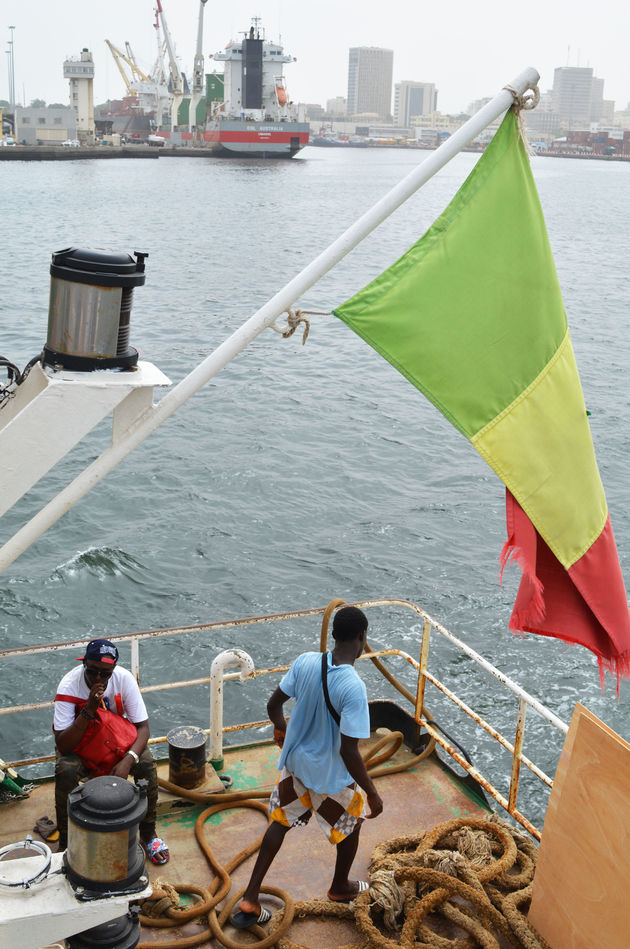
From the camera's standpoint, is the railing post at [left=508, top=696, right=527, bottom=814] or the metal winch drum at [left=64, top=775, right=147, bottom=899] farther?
the railing post at [left=508, top=696, right=527, bottom=814]

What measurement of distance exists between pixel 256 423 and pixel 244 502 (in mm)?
5163

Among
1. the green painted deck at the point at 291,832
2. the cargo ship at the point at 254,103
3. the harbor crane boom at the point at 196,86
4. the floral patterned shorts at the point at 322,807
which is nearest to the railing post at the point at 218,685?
the green painted deck at the point at 291,832

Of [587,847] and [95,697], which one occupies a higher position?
[95,697]

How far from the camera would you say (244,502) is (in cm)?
1878

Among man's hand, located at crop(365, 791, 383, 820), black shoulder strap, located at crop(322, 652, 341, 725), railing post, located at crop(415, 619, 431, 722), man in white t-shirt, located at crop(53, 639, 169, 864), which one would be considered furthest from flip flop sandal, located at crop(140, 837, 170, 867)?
railing post, located at crop(415, 619, 431, 722)

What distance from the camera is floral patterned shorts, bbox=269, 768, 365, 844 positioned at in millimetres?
4883

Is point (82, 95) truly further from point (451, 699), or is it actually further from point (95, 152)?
point (451, 699)

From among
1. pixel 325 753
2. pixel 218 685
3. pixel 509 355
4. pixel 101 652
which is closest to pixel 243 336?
pixel 509 355

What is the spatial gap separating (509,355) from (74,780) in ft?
10.9

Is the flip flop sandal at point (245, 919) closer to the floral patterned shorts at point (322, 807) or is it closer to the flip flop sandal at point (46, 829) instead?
the floral patterned shorts at point (322, 807)

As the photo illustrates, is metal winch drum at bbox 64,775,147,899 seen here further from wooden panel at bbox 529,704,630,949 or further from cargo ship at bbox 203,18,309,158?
cargo ship at bbox 203,18,309,158

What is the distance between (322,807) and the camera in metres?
4.90

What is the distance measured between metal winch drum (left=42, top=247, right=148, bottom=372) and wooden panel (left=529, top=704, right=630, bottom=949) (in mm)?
2887

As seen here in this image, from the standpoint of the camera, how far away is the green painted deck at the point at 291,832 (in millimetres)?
5383
